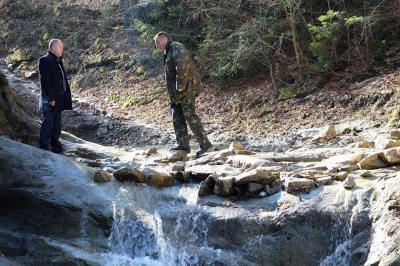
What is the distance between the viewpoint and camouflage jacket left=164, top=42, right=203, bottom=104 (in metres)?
9.73

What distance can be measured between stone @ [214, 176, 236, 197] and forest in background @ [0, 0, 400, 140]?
6296mm

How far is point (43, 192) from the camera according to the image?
25.7 feet

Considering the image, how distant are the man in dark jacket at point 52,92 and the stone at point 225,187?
136 inches

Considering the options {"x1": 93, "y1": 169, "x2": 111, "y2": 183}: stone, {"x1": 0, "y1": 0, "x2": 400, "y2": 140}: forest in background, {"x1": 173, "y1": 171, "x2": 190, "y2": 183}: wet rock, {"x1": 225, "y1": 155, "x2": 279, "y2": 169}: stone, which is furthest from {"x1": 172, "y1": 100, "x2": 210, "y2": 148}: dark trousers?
{"x1": 0, "y1": 0, "x2": 400, "y2": 140}: forest in background

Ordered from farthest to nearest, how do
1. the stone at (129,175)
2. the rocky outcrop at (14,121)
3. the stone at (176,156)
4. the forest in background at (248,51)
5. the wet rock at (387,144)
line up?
the forest in background at (248,51) → the rocky outcrop at (14,121) → the stone at (176,156) → the wet rock at (387,144) → the stone at (129,175)

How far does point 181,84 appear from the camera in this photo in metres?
9.76

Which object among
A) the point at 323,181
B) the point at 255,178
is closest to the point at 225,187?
the point at 255,178

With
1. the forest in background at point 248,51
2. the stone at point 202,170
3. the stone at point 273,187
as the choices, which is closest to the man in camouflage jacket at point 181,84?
the stone at point 202,170

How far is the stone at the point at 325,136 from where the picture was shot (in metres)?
11.2

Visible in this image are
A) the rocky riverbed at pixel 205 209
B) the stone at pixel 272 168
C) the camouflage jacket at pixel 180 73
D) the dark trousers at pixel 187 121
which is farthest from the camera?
the dark trousers at pixel 187 121

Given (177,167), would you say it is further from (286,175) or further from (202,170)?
(286,175)

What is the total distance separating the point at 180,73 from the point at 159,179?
2152mm

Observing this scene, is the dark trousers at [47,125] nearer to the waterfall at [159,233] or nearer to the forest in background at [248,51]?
the waterfall at [159,233]

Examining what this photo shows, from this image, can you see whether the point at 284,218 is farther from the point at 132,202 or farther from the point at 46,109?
the point at 46,109
